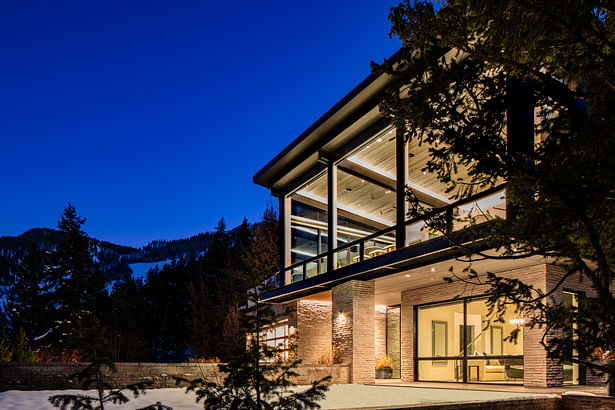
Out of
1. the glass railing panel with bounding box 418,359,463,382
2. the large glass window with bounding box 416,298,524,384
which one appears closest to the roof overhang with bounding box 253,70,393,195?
the large glass window with bounding box 416,298,524,384

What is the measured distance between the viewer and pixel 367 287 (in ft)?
48.2

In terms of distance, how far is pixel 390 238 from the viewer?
1443 centimetres

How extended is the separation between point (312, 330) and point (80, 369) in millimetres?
9884

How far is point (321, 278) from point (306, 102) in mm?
175272

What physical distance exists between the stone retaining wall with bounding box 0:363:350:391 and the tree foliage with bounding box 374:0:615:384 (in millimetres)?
6039

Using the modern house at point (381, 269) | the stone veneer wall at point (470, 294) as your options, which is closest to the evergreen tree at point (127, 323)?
the modern house at point (381, 269)

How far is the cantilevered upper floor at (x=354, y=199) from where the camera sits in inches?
490

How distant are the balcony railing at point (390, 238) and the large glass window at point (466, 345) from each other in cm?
229

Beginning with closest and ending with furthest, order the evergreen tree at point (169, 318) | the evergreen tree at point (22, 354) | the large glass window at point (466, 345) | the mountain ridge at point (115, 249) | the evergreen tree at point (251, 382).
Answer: the evergreen tree at point (251, 382) < the evergreen tree at point (22, 354) < the large glass window at point (466, 345) < the evergreen tree at point (169, 318) < the mountain ridge at point (115, 249)

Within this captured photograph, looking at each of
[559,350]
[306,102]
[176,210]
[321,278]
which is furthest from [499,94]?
[306,102]

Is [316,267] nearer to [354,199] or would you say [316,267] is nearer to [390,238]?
[354,199]

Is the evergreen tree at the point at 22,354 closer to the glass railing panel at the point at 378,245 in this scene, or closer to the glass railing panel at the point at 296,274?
the glass railing panel at the point at 296,274

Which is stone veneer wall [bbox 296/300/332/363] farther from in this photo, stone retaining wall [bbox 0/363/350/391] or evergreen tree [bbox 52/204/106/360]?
evergreen tree [bbox 52/204/106/360]

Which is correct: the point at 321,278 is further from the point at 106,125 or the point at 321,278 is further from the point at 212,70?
the point at 106,125
